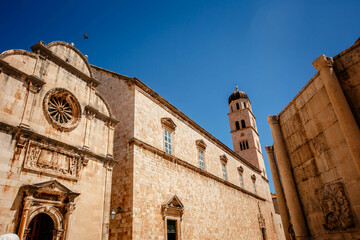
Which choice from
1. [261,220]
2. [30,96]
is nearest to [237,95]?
[261,220]

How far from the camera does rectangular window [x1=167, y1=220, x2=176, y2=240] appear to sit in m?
12.3

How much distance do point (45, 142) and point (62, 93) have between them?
7.32 ft

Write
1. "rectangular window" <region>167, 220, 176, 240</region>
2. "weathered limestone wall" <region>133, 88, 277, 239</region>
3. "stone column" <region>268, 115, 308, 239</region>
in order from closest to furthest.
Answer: "stone column" <region>268, 115, 308, 239</region>, "weathered limestone wall" <region>133, 88, 277, 239</region>, "rectangular window" <region>167, 220, 176, 240</region>

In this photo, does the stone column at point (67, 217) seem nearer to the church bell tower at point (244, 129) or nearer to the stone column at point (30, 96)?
the stone column at point (30, 96)

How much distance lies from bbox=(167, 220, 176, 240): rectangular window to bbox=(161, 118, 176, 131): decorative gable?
222 inches

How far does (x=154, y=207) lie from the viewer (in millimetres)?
11727

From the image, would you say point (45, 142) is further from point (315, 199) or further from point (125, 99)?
point (315, 199)

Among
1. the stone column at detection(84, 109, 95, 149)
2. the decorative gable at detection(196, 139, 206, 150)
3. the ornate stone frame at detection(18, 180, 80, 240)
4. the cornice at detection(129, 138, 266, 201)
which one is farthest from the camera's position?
the decorative gable at detection(196, 139, 206, 150)

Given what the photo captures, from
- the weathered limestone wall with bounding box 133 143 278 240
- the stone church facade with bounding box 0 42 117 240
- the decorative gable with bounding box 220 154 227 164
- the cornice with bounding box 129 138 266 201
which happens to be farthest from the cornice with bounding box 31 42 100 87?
the decorative gable with bounding box 220 154 227 164

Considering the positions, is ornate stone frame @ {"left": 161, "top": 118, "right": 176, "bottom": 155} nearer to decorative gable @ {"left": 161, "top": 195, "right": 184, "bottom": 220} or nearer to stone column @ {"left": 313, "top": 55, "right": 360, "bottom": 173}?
decorative gable @ {"left": 161, "top": 195, "right": 184, "bottom": 220}

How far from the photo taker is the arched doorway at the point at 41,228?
25.3 ft

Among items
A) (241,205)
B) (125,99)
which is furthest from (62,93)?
(241,205)

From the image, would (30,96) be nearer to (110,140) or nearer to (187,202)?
(110,140)

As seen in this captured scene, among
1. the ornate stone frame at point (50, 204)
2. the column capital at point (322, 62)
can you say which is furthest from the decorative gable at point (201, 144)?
the column capital at point (322, 62)
